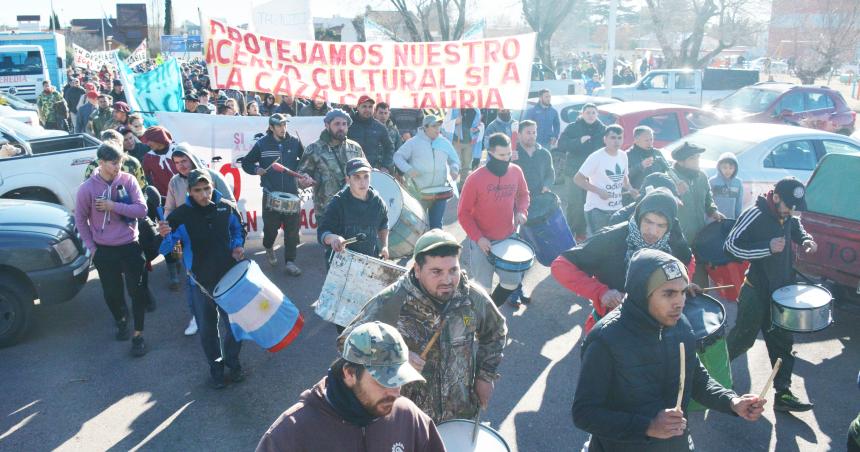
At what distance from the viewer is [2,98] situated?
1806 cm

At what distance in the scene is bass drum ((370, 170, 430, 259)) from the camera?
693cm

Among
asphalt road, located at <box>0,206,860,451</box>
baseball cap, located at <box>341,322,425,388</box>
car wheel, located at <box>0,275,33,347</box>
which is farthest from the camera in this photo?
car wheel, located at <box>0,275,33,347</box>

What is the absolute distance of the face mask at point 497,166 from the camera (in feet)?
20.5

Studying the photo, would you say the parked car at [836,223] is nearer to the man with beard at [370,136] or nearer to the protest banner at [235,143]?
the man with beard at [370,136]

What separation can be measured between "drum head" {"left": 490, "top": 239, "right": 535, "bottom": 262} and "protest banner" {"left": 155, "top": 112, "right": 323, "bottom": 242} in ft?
11.4

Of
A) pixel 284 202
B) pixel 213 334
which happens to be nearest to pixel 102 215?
pixel 213 334

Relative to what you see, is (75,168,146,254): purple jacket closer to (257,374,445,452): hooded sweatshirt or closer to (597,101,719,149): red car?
(257,374,445,452): hooded sweatshirt

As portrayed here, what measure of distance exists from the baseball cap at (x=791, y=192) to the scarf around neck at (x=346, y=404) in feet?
13.1

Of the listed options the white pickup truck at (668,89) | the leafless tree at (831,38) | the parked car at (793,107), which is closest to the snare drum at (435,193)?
the parked car at (793,107)

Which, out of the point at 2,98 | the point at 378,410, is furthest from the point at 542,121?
the point at 2,98

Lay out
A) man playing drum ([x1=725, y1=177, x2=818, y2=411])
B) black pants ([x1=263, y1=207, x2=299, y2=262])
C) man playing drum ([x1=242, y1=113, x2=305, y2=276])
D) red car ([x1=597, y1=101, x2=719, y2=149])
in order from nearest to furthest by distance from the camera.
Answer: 1. man playing drum ([x1=725, y1=177, x2=818, y2=411])
2. man playing drum ([x1=242, y1=113, x2=305, y2=276])
3. black pants ([x1=263, y1=207, x2=299, y2=262])
4. red car ([x1=597, y1=101, x2=719, y2=149])

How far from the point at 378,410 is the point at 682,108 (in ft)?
36.9

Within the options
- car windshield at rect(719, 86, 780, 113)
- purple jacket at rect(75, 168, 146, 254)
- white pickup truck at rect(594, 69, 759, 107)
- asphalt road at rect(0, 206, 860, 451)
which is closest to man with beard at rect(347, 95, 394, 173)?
asphalt road at rect(0, 206, 860, 451)

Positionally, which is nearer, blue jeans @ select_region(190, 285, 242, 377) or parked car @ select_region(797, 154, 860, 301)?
blue jeans @ select_region(190, 285, 242, 377)
